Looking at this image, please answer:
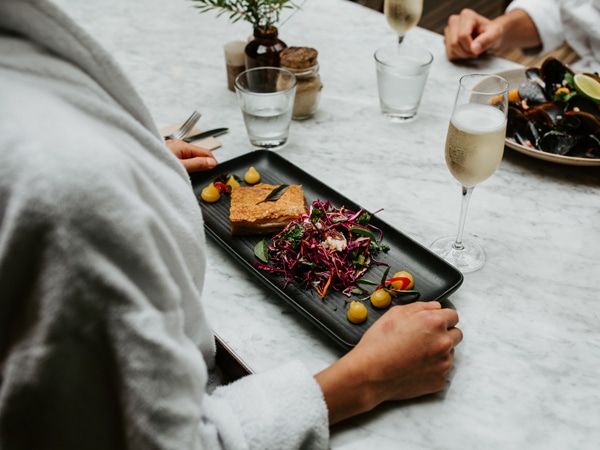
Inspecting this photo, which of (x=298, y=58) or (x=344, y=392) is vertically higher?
(x=298, y=58)

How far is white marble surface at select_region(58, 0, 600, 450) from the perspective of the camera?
2.76ft

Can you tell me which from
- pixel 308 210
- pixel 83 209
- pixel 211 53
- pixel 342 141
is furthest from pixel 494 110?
pixel 211 53

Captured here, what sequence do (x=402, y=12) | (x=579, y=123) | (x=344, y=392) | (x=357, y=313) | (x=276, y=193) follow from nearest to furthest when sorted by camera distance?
(x=344, y=392) < (x=357, y=313) < (x=276, y=193) < (x=579, y=123) < (x=402, y=12)

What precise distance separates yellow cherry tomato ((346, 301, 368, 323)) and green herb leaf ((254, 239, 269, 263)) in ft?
0.66

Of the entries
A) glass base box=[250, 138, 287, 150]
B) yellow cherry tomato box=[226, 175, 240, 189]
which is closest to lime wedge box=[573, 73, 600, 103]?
glass base box=[250, 138, 287, 150]

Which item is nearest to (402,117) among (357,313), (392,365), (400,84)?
(400,84)

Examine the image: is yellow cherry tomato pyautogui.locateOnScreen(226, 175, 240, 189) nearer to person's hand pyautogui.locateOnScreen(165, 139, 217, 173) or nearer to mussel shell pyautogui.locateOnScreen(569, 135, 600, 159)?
person's hand pyautogui.locateOnScreen(165, 139, 217, 173)

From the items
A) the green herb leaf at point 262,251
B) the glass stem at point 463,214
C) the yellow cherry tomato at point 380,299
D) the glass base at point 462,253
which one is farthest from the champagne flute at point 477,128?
the green herb leaf at point 262,251

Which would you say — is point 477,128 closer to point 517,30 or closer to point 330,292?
point 330,292

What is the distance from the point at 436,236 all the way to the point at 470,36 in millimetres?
836

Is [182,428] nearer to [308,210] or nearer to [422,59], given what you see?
Answer: [308,210]

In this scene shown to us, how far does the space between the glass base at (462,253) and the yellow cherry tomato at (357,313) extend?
0.23 metres

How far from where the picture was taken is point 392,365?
841mm

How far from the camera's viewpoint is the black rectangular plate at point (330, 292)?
3.18ft
